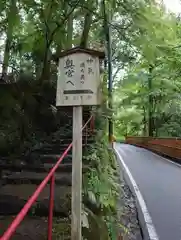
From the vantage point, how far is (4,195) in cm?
484

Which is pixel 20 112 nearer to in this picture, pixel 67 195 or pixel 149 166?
pixel 67 195

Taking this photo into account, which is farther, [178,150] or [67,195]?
[178,150]

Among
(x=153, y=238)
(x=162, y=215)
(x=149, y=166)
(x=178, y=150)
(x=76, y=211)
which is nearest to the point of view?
(x=76, y=211)

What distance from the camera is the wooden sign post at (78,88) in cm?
345

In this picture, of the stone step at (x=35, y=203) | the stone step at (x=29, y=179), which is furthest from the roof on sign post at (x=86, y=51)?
the stone step at (x=29, y=179)

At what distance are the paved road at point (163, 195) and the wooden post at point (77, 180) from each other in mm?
2300

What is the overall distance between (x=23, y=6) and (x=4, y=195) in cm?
475

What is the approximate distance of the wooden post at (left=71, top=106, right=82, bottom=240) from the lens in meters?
3.30

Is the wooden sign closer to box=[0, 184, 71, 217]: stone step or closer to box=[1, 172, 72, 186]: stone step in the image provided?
box=[0, 184, 71, 217]: stone step

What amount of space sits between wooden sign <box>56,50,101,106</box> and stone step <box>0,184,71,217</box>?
1615mm

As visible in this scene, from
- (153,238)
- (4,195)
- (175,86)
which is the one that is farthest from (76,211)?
(175,86)

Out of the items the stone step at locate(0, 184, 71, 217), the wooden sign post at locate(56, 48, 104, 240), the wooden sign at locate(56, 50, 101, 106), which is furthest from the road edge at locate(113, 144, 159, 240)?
the wooden sign at locate(56, 50, 101, 106)

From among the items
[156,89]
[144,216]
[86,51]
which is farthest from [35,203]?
[156,89]

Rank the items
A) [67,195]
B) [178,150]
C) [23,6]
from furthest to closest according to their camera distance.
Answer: [178,150] → [23,6] → [67,195]
